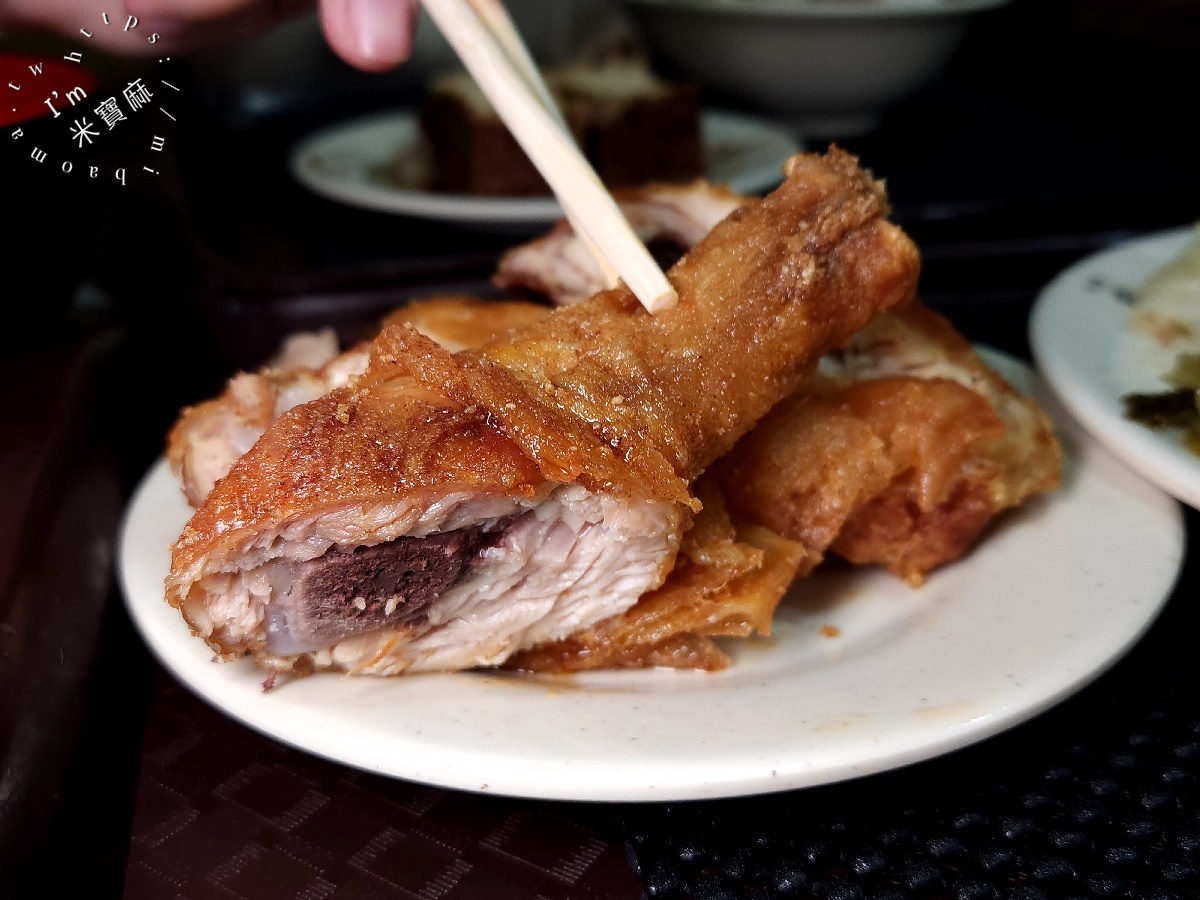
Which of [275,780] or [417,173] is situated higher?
[275,780]

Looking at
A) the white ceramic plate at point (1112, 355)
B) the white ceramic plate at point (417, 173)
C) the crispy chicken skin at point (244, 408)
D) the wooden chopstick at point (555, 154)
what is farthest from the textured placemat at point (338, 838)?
the white ceramic plate at point (417, 173)

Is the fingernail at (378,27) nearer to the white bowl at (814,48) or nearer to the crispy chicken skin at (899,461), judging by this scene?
the crispy chicken skin at (899,461)

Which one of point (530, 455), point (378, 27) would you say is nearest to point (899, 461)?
point (530, 455)

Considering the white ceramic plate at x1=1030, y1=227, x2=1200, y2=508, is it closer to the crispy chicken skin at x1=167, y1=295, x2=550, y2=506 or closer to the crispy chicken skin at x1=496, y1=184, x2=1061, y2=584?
the crispy chicken skin at x1=496, y1=184, x2=1061, y2=584

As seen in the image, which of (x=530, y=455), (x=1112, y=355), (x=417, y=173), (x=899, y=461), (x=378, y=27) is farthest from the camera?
(x=417, y=173)

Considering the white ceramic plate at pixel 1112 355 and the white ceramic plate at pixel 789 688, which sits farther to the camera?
the white ceramic plate at pixel 1112 355

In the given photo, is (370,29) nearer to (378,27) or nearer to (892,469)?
(378,27)
